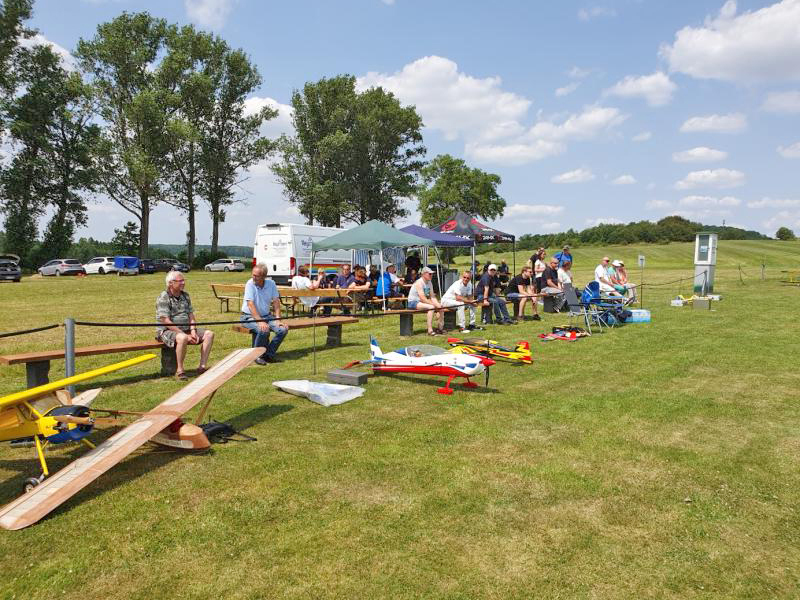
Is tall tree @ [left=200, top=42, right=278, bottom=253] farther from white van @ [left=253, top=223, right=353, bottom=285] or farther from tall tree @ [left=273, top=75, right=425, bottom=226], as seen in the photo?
white van @ [left=253, top=223, right=353, bottom=285]

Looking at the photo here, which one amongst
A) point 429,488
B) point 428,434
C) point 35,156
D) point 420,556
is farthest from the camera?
point 35,156

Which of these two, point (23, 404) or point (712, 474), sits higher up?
point (23, 404)

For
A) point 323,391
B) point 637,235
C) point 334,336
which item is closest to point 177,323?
point 323,391

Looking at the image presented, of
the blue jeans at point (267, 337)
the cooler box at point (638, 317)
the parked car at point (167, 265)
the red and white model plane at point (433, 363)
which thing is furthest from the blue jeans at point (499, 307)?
the parked car at point (167, 265)

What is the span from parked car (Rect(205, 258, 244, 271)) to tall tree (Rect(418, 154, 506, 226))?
86.0ft

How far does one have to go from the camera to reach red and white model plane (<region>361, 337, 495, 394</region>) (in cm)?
648

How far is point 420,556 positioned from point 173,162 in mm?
41709

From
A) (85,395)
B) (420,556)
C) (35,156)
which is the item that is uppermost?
(35,156)

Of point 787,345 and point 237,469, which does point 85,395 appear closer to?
point 237,469

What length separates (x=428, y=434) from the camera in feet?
16.6

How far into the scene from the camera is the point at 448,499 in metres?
3.77

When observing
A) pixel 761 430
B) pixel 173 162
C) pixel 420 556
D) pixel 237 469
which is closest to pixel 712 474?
pixel 761 430

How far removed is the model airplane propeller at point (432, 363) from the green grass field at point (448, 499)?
0.24 m

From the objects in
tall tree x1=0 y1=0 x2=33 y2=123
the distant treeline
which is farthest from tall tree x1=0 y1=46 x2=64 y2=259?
the distant treeline
